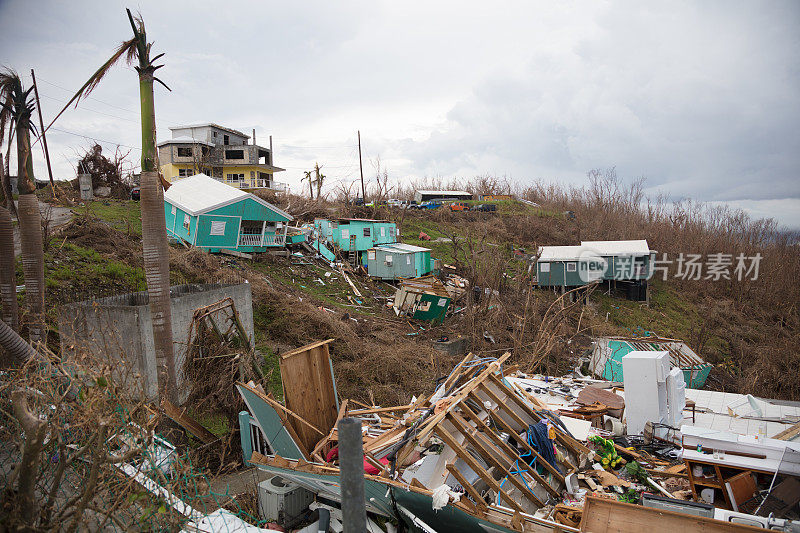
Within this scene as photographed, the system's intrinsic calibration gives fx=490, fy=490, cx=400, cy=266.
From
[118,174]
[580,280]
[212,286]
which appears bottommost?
[580,280]

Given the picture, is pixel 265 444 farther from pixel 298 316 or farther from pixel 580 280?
pixel 580 280

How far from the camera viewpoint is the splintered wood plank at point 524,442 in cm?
613

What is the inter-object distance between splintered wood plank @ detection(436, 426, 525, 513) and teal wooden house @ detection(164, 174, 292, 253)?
19754mm

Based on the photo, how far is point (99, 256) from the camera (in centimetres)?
1608

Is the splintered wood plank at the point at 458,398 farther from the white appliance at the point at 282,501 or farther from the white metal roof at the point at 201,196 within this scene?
the white metal roof at the point at 201,196

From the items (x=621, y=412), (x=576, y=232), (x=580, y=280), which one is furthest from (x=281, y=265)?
(x=576, y=232)

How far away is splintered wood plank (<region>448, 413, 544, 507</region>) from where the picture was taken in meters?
5.66

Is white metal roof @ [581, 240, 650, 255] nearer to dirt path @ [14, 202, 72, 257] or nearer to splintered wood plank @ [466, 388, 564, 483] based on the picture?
splintered wood plank @ [466, 388, 564, 483]

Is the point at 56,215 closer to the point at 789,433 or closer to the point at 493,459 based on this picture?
the point at 493,459

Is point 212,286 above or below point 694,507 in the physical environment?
above

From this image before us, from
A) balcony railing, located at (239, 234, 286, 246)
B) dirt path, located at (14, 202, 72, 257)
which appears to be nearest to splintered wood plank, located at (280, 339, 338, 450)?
dirt path, located at (14, 202, 72, 257)

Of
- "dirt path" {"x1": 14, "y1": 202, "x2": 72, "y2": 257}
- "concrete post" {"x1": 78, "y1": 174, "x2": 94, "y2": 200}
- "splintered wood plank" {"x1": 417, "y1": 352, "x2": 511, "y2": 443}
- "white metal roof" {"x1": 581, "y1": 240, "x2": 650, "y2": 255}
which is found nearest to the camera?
"splintered wood plank" {"x1": 417, "y1": 352, "x2": 511, "y2": 443}

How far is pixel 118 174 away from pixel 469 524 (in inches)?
1400

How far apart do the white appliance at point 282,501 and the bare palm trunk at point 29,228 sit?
454 cm
